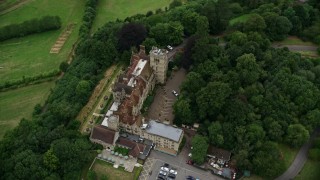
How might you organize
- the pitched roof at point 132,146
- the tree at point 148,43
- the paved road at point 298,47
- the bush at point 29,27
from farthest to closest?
the bush at point 29,27, the paved road at point 298,47, the tree at point 148,43, the pitched roof at point 132,146

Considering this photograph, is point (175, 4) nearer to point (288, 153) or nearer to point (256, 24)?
point (256, 24)

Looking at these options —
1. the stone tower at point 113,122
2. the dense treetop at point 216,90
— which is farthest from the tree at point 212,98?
the stone tower at point 113,122

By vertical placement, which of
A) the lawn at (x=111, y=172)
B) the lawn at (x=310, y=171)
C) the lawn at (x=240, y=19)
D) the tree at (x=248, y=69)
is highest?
the lawn at (x=240, y=19)

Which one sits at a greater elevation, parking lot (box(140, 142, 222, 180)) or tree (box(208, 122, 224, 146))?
tree (box(208, 122, 224, 146))

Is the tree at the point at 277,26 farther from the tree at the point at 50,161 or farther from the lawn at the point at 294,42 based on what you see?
the tree at the point at 50,161

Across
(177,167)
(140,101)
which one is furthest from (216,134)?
(140,101)

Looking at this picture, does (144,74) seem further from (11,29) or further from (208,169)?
(11,29)

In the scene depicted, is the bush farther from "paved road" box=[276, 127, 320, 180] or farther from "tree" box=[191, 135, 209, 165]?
"paved road" box=[276, 127, 320, 180]

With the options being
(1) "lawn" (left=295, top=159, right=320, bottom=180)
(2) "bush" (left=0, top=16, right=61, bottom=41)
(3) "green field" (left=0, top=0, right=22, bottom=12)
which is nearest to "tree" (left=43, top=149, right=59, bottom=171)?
(1) "lawn" (left=295, top=159, right=320, bottom=180)
